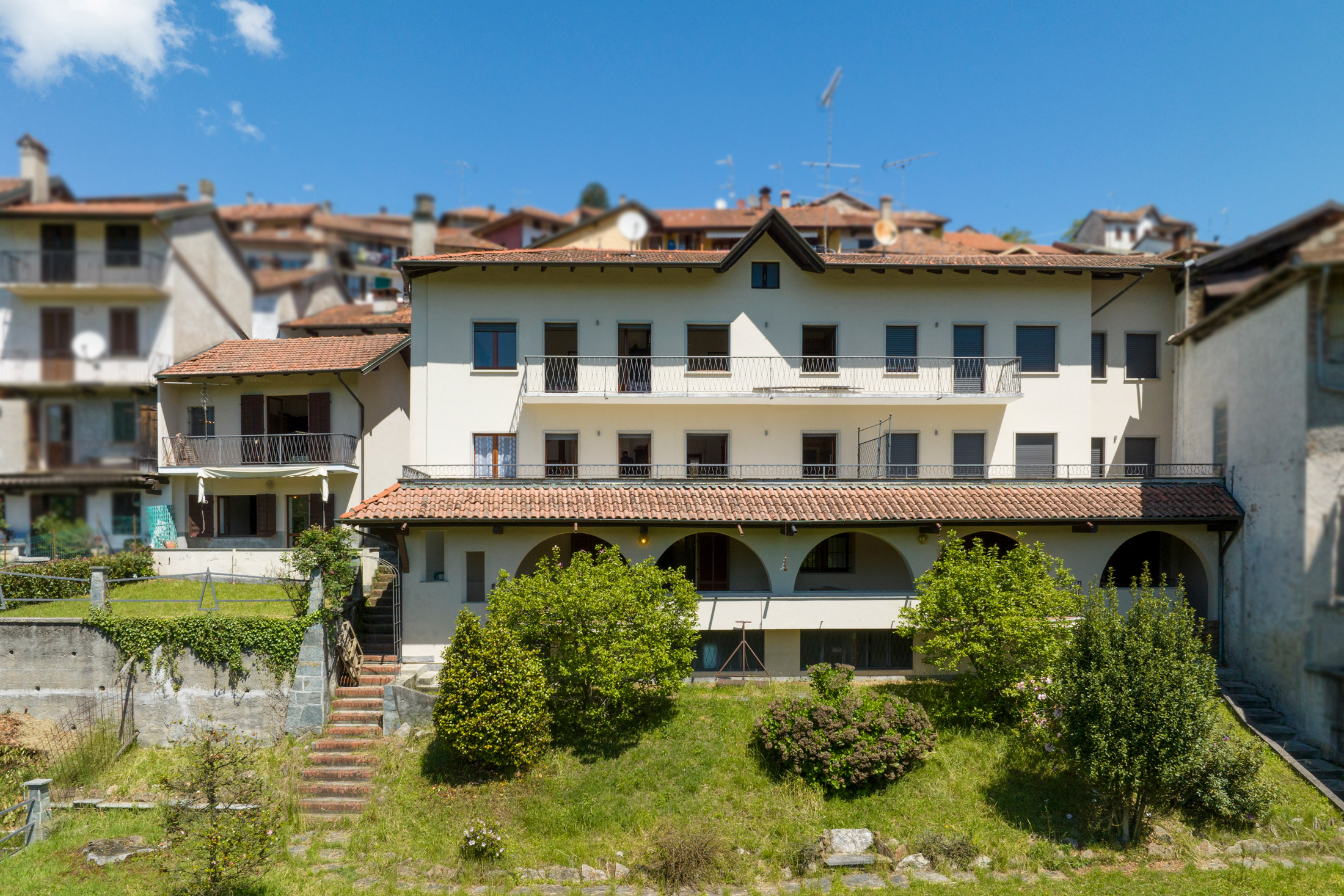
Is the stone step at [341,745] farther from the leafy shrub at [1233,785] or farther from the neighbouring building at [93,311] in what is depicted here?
the leafy shrub at [1233,785]

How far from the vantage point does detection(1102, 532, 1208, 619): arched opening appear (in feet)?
70.4

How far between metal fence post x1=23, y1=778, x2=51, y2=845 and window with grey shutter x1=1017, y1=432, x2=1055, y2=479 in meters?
24.6

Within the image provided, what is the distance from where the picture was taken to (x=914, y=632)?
1869 centimetres

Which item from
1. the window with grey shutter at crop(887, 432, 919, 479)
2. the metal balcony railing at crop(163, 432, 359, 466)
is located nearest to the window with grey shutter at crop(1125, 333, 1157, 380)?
the window with grey shutter at crop(887, 432, 919, 479)

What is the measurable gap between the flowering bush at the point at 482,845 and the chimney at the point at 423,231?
1806cm

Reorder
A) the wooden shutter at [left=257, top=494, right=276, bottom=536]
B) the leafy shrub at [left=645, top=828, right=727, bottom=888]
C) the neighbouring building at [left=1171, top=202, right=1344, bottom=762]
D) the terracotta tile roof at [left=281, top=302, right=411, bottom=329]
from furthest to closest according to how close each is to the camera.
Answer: the terracotta tile roof at [left=281, top=302, right=411, bottom=329] → the wooden shutter at [left=257, top=494, right=276, bottom=536] → the leafy shrub at [left=645, top=828, right=727, bottom=888] → the neighbouring building at [left=1171, top=202, right=1344, bottom=762]

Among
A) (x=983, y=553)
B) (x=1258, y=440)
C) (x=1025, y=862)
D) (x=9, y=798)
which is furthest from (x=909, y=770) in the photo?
(x=9, y=798)

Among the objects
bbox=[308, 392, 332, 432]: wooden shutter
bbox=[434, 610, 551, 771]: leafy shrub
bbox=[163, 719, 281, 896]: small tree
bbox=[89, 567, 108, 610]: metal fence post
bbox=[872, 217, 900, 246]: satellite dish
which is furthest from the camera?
bbox=[872, 217, 900, 246]: satellite dish

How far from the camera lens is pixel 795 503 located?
2028 centimetres

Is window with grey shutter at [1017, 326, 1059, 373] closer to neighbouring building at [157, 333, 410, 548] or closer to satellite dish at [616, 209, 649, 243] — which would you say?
satellite dish at [616, 209, 649, 243]

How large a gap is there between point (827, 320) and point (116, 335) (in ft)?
71.5

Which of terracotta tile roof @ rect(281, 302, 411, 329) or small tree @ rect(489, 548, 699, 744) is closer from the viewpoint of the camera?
small tree @ rect(489, 548, 699, 744)

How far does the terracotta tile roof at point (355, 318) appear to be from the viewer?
95.9 ft

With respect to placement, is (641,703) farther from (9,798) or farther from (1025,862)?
(9,798)
